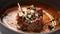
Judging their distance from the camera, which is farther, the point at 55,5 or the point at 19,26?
the point at 55,5

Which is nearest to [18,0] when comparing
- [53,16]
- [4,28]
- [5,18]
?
[5,18]

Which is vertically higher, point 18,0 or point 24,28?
point 18,0

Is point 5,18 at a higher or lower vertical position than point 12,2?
lower

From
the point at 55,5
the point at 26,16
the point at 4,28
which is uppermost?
the point at 55,5

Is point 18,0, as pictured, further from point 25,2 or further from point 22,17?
point 22,17

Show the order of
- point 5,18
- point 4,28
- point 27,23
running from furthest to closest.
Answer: point 5,18
point 27,23
point 4,28

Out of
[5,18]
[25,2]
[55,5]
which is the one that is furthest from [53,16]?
[5,18]

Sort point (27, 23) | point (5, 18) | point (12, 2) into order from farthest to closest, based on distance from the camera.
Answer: point (12, 2) < point (5, 18) < point (27, 23)

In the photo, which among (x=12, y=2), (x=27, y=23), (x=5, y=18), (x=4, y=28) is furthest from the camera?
(x=12, y=2)

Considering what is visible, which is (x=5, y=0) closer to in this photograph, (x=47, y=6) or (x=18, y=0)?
(x=18, y=0)
